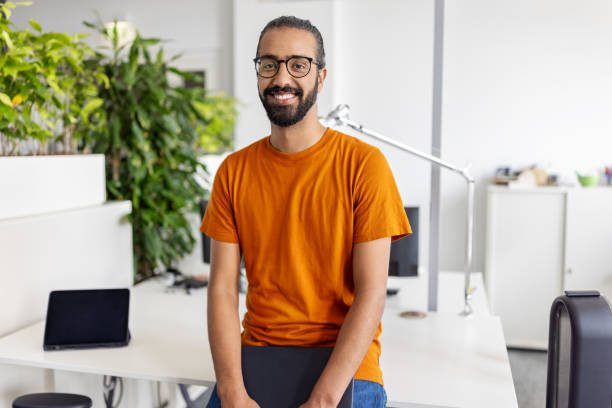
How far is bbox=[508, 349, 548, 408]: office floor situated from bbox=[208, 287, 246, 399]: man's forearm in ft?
6.88

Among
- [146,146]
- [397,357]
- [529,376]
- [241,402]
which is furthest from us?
[529,376]

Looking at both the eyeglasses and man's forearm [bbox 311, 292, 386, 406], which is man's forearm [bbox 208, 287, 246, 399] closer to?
man's forearm [bbox 311, 292, 386, 406]

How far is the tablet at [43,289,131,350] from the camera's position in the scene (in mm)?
1931

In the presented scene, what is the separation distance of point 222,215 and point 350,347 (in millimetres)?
485

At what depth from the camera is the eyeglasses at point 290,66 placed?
1484 mm

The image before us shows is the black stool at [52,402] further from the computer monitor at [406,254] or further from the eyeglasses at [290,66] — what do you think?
the computer monitor at [406,254]

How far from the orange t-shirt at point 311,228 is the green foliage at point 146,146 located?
1.70 metres

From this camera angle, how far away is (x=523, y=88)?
177 inches

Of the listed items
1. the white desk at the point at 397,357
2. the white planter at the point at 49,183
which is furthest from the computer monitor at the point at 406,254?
the white planter at the point at 49,183

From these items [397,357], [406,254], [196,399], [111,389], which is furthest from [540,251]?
[111,389]

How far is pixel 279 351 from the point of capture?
4.91 feet

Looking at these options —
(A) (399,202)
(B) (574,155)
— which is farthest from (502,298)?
(A) (399,202)

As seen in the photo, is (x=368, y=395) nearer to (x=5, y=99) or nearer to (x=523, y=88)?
(x=5, y=99)

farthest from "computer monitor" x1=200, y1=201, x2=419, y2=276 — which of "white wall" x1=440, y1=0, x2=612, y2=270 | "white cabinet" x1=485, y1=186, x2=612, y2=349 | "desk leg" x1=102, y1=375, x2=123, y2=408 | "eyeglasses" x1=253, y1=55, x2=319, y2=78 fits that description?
"white wall" x1=440, y1=0, x2=612, y2=270
